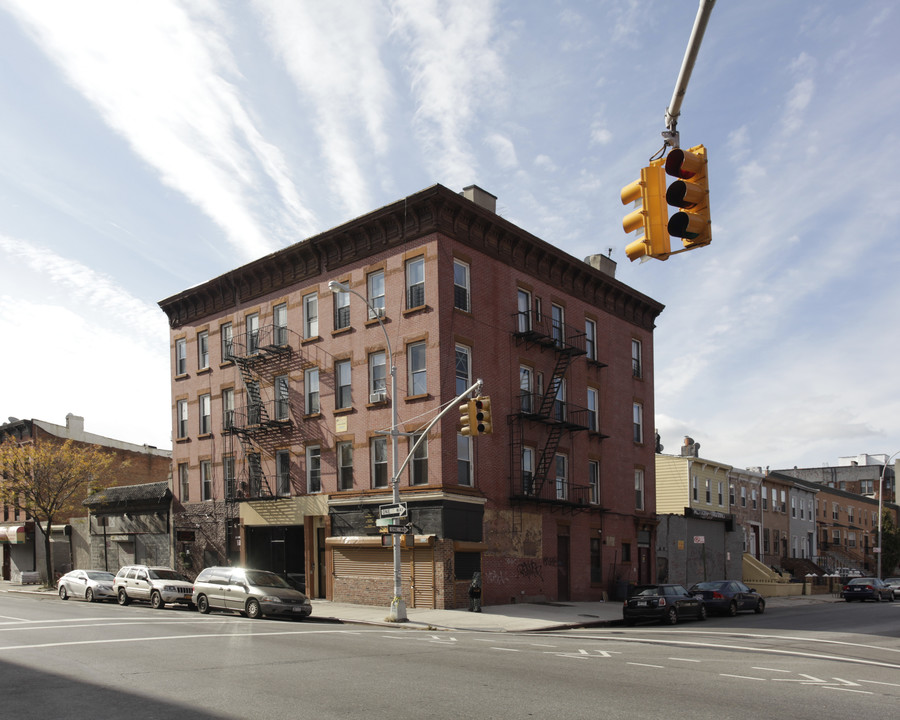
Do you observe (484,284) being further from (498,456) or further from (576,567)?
(576,567)

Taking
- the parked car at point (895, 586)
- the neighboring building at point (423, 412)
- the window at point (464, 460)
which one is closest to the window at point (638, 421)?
the neighboring building at point (423, 412)

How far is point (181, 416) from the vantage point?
43000mm

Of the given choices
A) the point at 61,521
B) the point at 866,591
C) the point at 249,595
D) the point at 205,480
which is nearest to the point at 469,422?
the point at 249,595

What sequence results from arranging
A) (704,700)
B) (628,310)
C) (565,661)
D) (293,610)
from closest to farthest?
(704,700) < (565,661) < (293,610) < (628,310)

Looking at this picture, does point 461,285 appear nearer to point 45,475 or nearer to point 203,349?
point 203,349

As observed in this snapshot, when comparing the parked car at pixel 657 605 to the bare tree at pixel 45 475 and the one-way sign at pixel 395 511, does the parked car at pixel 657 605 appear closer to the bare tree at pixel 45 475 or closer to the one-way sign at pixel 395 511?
the one-way sign at pixel 395 511

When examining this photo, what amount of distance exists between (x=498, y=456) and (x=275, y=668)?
19.1m

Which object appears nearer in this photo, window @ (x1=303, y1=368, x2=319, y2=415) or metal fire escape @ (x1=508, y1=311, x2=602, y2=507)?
metal fire escape @ (x1=508, y1=311, x2=602, y2=507)

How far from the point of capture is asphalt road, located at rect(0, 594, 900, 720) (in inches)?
403

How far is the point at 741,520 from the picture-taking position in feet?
190

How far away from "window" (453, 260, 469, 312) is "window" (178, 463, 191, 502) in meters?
19.3

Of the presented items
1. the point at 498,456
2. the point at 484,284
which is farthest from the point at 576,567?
the point at 484,284

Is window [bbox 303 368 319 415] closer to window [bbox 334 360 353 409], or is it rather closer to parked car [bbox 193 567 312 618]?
window [bbox 334 360 353 409]

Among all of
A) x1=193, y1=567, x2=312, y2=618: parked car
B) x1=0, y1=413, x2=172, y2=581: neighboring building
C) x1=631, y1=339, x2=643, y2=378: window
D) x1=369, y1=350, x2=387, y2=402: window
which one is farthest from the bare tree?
x1=631, y1=339, x2=643, y2=378: window
